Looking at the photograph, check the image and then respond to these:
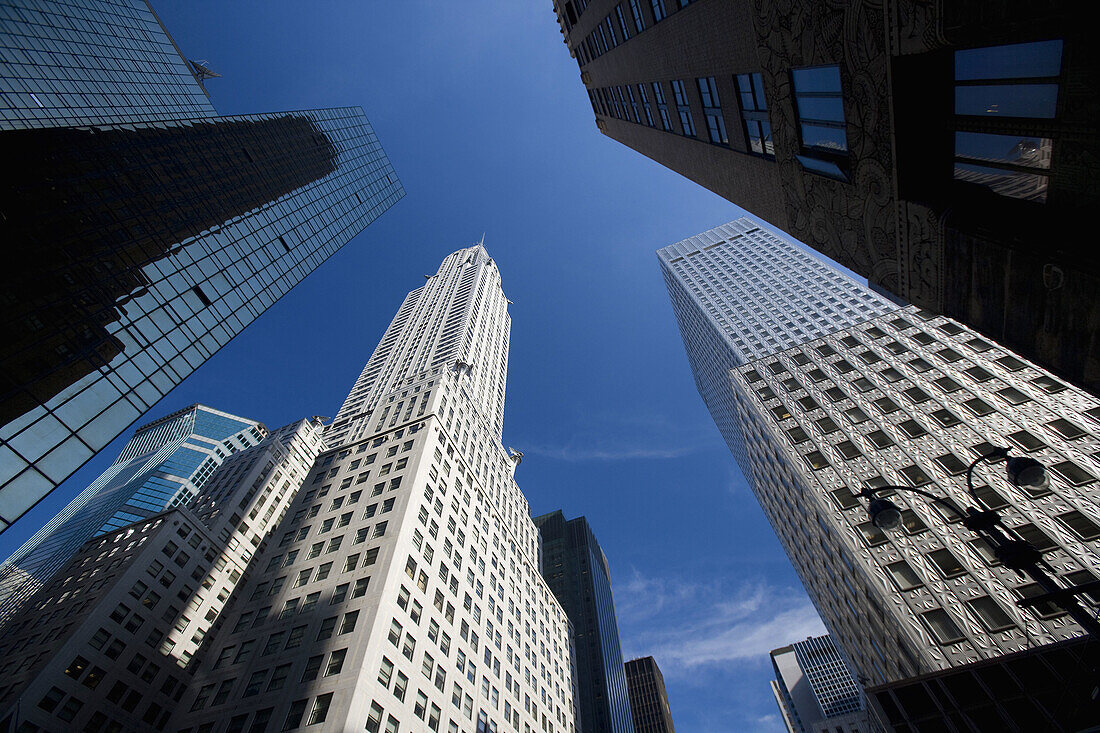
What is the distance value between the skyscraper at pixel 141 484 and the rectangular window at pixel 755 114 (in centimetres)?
13062

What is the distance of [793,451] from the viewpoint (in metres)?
42.0

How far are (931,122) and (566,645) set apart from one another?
75.6m

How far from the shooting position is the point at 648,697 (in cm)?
15788

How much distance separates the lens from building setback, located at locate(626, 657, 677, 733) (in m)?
149

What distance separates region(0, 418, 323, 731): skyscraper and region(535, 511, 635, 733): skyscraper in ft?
232

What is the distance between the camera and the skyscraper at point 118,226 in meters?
22.8

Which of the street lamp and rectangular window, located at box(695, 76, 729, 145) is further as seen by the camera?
rectangular window, located at box(695, 76, 729, 145)

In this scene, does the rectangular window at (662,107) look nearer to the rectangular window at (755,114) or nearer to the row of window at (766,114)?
the row of window at (766,114)

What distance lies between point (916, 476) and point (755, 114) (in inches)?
1171

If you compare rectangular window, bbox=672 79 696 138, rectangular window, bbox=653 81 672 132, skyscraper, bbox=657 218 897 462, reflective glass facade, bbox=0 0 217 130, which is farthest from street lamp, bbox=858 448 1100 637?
reflective glass facade, bbox=0 0 217 130

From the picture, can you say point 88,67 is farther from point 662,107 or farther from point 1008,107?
point 1008,107

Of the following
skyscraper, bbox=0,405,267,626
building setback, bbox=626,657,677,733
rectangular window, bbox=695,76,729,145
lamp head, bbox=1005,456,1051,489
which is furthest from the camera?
building setback, bbox=626,657,677,733

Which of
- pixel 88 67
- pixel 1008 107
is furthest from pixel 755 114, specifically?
pixel 88 67

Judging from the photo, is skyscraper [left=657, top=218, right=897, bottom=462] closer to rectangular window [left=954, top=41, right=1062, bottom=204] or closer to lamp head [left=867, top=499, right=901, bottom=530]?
rectangular window [left=954, top=41, right=1062, bottom=204]
